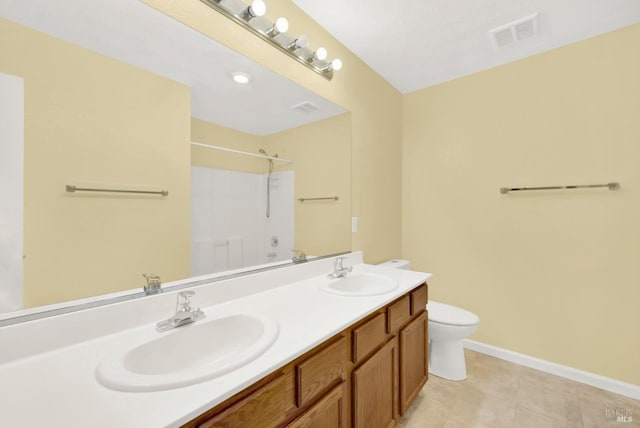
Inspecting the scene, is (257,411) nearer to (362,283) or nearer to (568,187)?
(362,283)

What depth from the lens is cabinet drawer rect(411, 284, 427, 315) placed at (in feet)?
4.95

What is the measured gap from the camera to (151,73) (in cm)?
100

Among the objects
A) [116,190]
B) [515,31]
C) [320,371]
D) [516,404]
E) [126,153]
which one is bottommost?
[516,404]

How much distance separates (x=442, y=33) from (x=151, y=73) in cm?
180

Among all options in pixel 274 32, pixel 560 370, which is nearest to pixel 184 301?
pixel 274 32

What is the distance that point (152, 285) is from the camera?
0.98m

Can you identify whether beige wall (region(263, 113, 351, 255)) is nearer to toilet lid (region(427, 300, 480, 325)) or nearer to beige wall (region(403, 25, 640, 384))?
toilet lid (region(427, 300, 480, 325))

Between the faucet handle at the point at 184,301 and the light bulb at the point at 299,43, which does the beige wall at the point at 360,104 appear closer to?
the light bulb at the point at 299,43

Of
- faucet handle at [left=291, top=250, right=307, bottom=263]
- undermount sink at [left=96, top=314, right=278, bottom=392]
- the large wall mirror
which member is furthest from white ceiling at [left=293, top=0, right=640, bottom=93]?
undermount sink at [left=96, top=314, right=278, bottom=392]

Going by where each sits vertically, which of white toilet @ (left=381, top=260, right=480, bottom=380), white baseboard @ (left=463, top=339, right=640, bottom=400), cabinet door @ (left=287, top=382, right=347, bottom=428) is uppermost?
cabinet door @ (left=287, top=382, right=347, bottom=428)

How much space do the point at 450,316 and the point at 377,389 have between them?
38.2 inches

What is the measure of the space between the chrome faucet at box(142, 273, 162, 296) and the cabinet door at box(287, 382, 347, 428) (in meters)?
0.65

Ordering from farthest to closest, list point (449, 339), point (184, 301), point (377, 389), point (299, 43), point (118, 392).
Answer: point (449, 339)
point (299, 43)
point (377, 389)
point (184, 301)
point (118, 392)

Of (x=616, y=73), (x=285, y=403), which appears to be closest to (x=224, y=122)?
(x=285, y=403)
